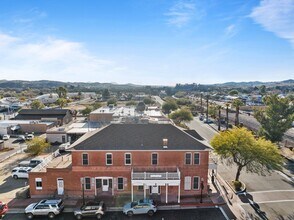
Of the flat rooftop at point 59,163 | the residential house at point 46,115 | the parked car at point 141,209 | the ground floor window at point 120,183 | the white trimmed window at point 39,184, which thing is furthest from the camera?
the residential house at point 46,115

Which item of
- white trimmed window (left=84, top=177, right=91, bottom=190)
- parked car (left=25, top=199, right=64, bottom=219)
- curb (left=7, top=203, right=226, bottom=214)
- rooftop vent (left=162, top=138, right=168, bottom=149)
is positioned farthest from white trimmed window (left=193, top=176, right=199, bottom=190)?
parked car (left=25, top=199, right=64, bottom=219)

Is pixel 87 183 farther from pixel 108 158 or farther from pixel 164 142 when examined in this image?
pixel 164 142

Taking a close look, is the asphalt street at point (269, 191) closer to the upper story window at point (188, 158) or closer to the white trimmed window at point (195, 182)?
the white trimmed window at point (195, 182)

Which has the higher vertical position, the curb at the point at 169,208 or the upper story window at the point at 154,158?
the upper story window at the point at 154,158

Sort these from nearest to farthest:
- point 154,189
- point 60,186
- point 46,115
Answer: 1. point 60,186
2. point 154,189
3. point 46,115

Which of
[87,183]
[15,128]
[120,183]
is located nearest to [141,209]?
[120,183]

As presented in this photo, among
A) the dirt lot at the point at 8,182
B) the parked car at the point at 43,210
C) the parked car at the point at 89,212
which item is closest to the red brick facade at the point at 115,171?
the dirt lot at the point at 8,182

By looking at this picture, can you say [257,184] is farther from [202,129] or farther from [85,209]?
A: [202,129]
